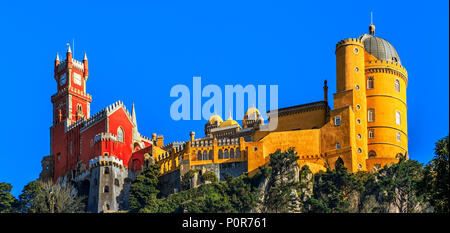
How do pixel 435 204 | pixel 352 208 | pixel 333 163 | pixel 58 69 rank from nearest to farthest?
pixel 435 204 → pixel 352 208 → pixel 333 163 → pixel 58 69

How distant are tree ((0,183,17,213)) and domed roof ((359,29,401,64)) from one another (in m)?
40.6

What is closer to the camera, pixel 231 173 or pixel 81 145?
pixel 231 173

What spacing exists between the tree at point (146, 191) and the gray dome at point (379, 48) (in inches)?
1023

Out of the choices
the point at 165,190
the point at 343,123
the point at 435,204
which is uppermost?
the point at 343,123

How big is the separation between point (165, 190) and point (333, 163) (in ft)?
58.6

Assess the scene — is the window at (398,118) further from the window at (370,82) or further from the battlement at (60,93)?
the battlement at (60,93)

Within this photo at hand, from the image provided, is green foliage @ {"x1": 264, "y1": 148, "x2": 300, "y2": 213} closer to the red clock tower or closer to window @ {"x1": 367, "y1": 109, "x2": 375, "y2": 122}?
window @ {"x1": 367, "y1": 109, "x2": 375, "y2": 122}

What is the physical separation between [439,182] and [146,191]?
51.8 m

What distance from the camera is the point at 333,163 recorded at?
85.1 m

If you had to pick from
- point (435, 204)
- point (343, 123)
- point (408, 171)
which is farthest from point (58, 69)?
point (435, 204)

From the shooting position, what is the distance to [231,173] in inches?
3415

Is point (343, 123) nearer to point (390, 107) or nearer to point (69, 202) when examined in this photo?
point (390, 107)

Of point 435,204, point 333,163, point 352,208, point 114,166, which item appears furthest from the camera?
point 114,166

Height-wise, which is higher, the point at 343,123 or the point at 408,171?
the point at 343,123
